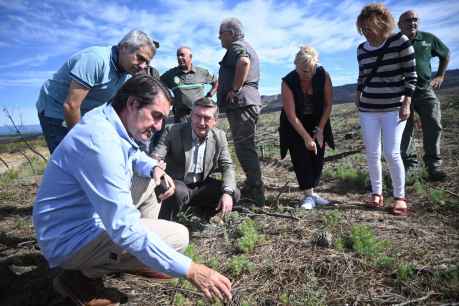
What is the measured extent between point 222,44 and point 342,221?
2.54m

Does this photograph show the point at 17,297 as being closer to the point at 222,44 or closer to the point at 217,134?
the point at 217,134

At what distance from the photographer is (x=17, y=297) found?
105 inches

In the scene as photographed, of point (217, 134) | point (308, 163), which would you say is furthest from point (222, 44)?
point (308, 163)

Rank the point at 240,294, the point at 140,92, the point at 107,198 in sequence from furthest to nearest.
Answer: the point at 240,294 → the point at 140,92 → the point at 107,198

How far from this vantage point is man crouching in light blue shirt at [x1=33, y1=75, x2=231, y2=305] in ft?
5.92

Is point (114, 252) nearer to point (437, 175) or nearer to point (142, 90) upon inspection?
point (142, 90)

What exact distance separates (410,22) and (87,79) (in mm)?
4009

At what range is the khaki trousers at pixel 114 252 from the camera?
2188 mm

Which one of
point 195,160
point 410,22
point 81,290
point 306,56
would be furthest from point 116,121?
point 410,22

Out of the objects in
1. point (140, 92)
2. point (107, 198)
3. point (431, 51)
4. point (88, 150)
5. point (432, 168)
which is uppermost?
point (431, 51)

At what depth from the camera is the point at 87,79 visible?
3113 mm

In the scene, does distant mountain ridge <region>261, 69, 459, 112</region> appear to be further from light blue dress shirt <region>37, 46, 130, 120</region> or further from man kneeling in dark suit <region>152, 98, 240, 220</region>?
light blue dress shirt <region>37, 46, 130, 120</region>

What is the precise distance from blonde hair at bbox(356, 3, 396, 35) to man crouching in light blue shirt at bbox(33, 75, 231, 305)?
2.57m

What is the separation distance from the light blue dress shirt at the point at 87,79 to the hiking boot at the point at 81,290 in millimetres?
1669
